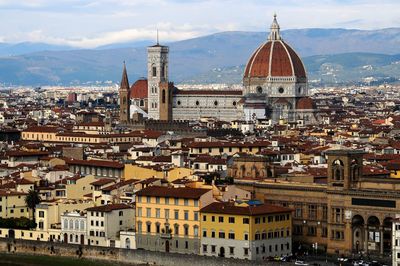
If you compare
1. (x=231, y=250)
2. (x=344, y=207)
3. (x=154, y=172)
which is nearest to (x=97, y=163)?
(x=154, y=172)

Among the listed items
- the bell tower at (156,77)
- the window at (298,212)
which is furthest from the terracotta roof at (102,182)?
the bell tower at (156,77)

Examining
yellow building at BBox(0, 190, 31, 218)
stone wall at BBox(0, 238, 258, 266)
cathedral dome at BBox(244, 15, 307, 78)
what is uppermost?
cathedral dome at BBox(244, 15, 307, 78)

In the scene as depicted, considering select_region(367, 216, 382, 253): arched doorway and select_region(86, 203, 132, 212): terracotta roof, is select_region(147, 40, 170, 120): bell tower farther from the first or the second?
select_region(367, 216, 382, 253): arched doorway

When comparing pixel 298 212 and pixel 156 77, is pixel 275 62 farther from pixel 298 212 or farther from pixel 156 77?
pixel 298 212

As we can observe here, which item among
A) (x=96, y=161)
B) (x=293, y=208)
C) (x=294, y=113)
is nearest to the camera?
(x=293, y=208)

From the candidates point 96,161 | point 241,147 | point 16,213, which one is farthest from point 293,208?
point 241,147

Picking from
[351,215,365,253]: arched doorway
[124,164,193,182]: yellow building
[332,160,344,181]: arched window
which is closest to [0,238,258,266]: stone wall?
[351,215,365,253]: arched doorway

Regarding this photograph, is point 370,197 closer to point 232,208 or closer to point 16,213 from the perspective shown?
point 232,208
